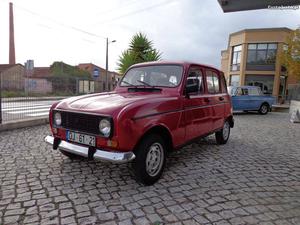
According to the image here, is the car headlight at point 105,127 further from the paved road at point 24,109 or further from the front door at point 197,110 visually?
the paved road at point 24,109

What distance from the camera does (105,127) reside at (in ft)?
10.6

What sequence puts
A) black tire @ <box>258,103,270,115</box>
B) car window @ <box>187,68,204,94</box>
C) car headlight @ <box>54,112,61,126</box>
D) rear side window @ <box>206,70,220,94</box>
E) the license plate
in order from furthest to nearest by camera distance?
1. black tire @ <box>258,103,270,115</box>
2. rear side window @ <box>206,70,220,94</box>
3. car window @ <box>187,68,204,94</box>
4. car headlight @ <box>54,112,61,126</box>
5. the license plate

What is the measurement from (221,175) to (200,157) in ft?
3.30

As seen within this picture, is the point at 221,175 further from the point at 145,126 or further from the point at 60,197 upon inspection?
the point at 60,197

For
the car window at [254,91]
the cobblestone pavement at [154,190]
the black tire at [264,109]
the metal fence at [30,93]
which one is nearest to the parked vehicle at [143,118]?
the cobblestone pavement at [154,190]

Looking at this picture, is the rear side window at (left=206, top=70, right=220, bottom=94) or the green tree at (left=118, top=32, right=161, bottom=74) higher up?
the green tree at (left=118, top=32, right=161, bottom=74)

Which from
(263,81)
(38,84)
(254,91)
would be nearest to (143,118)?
(38,84)

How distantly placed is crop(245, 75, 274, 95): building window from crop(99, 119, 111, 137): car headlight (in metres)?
25.8

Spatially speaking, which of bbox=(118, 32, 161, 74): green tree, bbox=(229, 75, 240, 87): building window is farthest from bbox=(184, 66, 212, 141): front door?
bbox=(229, 75, 240, 87): building window

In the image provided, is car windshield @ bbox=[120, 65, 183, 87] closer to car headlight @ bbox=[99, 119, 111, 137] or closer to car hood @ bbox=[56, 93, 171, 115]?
car hood @ bbox=[56, 93, 171, 115]

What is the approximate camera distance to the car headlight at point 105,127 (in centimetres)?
319

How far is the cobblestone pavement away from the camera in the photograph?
9.20 feet

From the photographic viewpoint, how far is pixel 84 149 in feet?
11.2

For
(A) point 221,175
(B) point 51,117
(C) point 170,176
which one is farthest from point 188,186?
(B) point 51,117
